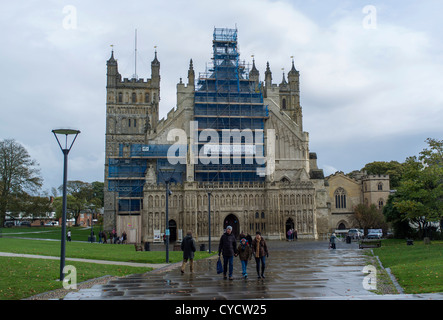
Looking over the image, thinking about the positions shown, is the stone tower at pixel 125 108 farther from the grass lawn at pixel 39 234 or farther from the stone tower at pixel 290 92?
the stone tower at pixel 290 92

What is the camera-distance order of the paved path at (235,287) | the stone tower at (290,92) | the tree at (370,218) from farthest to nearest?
1. the stone tower at (290,92)
2. the tree at (370,218)
3. the paved path at (235,287)

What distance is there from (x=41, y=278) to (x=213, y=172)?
141 ft

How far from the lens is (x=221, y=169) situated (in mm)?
58062

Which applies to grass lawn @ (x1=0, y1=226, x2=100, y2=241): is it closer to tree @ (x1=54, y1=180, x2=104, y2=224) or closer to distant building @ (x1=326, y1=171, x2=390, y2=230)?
tree @ (x1=54, y1=180, x2=104, y2=224)

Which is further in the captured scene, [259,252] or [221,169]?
[221,169]

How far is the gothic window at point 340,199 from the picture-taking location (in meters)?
83.7

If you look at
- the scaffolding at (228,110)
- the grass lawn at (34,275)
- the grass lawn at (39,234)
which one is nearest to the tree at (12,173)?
the grass lawn at (39,234)

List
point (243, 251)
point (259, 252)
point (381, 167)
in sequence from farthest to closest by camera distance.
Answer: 1. point (381, 167)
2. point (243, 251)
3. point (259, 252)

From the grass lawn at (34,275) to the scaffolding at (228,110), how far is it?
3794 cm

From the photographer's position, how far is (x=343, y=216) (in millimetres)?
82625

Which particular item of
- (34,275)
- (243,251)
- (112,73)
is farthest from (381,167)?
(34,275)

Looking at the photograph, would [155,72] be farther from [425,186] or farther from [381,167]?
[425,186]

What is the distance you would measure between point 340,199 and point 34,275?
7382cm
